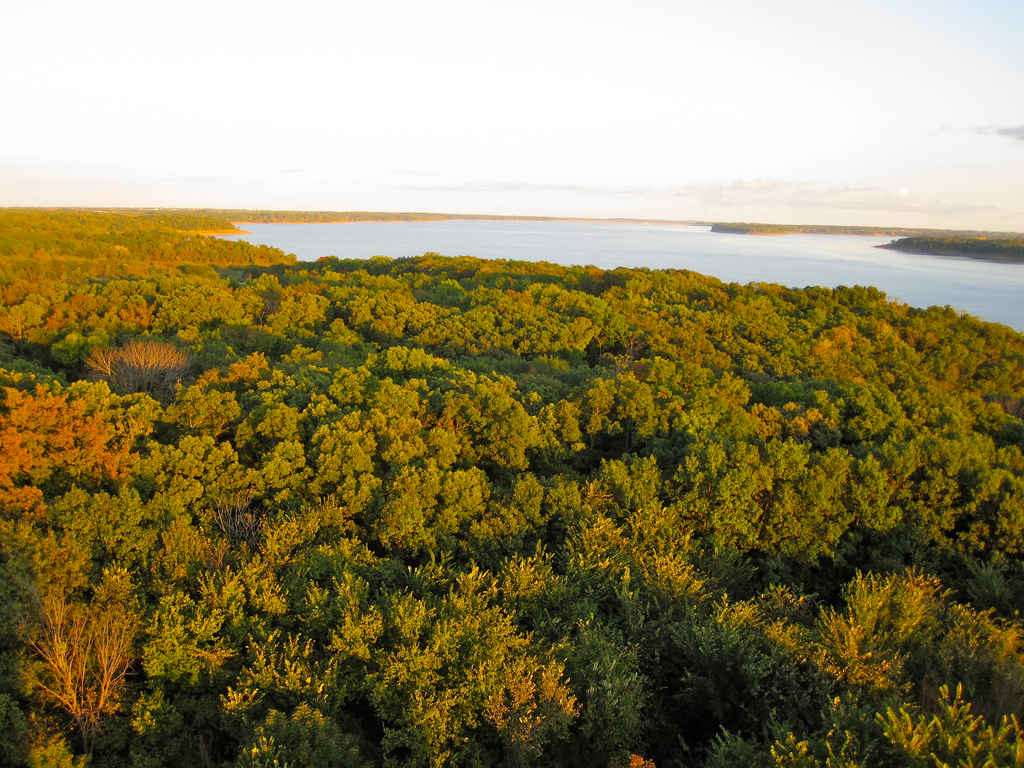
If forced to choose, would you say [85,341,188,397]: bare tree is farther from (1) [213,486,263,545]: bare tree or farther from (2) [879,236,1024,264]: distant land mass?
(2) [879,236,1024,264]: distant land mass

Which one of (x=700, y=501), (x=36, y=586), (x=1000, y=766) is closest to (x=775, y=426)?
(x=700, y=501)

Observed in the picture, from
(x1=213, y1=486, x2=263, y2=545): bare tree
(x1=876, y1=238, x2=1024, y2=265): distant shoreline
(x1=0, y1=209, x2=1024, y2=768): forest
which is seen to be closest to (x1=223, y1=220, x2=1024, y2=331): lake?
(x1=876, y1=238, x2=1024, y2=265): distant shoreline

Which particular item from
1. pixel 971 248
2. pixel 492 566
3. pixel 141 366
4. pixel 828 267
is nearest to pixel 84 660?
pixel 492 566

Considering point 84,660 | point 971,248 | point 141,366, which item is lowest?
point 84,660

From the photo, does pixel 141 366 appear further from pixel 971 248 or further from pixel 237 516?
pixel 971 248

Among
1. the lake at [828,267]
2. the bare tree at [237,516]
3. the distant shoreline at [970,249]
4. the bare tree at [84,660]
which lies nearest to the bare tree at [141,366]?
the bare tree at [237,516]

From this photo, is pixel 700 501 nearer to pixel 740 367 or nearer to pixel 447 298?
pixel 740 367
